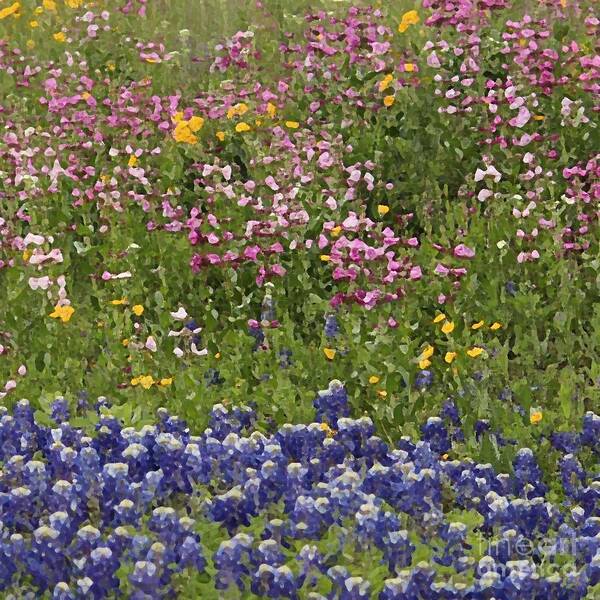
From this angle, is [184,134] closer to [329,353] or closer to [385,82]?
[385,82]

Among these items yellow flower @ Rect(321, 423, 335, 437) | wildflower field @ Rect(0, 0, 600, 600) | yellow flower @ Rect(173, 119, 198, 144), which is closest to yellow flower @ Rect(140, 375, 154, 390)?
wildflower field @ Rect(0, 0, 600, 600)

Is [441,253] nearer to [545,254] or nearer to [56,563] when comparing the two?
[545,254]

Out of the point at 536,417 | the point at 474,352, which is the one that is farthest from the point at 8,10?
the point at 536,417

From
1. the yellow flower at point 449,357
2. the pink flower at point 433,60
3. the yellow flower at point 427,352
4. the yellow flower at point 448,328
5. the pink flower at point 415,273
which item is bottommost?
the yellow flower at point 449,357

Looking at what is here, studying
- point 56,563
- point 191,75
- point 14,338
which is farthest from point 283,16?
point 56,563

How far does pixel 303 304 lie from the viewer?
5629 millimetres

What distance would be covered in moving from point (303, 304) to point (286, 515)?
2224 mm

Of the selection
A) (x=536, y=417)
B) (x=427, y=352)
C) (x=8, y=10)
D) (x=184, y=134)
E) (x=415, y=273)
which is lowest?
(x=536, y=417)

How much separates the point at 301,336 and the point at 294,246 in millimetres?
417

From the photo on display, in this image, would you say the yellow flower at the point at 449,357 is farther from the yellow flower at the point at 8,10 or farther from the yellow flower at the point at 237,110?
the yellow flower at the point at 8,10

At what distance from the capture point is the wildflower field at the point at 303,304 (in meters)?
3.29

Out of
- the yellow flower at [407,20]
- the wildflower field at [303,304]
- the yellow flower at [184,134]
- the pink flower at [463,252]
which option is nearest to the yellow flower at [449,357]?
the wildflower field at [303,304]

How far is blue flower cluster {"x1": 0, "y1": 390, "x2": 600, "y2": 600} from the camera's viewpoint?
122 inches

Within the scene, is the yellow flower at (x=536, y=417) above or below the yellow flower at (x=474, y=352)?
below
